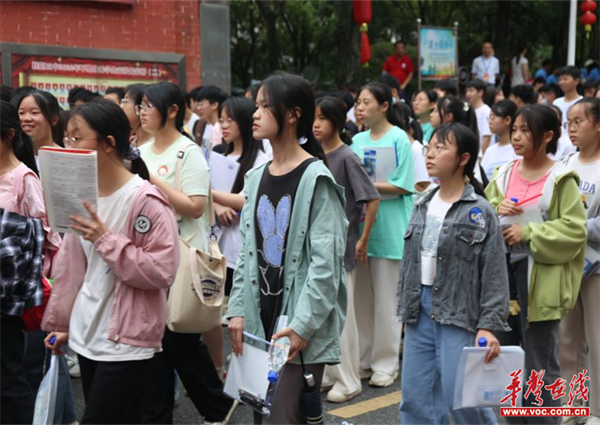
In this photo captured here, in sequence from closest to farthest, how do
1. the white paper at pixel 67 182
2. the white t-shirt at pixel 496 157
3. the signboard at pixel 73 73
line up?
the white paper at pixel 67 182, the white t-shirt at pixel 496 157, the signboard at pixel 73 73

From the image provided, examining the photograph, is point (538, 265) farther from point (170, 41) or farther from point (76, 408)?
point (170, 41)

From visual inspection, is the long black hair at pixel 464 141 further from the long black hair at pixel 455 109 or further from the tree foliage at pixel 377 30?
the tree foliage at pixel 377 30

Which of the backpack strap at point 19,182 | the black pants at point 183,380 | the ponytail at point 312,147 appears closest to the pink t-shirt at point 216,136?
the black pants at point 183,380

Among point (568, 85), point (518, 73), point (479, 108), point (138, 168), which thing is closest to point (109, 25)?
point (479, 108)

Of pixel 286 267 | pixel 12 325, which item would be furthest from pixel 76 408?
pixel 286 267

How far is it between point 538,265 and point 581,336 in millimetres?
1038

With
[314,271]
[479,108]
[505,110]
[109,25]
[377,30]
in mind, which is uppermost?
[377,30]

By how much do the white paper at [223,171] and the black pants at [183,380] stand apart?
1218 mm

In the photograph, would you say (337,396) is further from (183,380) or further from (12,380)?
(12,380)

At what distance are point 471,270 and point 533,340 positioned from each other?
2.44 feet

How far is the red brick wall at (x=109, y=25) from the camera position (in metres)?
10.3

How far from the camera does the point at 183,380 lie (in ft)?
15.2

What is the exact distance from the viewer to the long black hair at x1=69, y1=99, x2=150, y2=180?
130 inches

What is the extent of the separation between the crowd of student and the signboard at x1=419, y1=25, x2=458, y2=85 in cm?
1074
